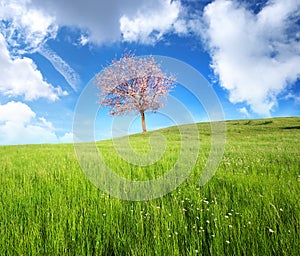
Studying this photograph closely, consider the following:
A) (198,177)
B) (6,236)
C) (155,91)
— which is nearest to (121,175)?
(198,177)

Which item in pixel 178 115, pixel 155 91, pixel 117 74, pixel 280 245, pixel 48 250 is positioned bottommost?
pixel 280 245

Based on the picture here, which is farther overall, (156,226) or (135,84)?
(135,84)

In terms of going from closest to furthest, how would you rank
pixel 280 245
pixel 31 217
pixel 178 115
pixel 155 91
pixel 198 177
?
pixel 280 245 → pixel 31 217 → pixel 198 177 → pixel 178 115 → pixel 155 91

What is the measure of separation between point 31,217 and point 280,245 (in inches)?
135

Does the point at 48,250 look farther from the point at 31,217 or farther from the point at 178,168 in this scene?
the point at 178,168

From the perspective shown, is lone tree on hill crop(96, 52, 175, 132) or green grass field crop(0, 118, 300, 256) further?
lone tree on hill crop(96, 52, 175, 132)

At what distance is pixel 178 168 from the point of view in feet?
24.3

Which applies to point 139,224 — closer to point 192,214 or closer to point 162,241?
point 162,241

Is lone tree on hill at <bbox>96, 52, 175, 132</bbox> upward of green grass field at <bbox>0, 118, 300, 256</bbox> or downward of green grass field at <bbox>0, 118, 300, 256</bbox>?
upward

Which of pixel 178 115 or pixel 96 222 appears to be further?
pixel 178 115

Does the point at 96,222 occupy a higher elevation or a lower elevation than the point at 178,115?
lower

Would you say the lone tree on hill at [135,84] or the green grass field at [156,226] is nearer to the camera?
the green grass field at [156,226]

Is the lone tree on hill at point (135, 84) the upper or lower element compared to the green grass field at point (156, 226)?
upper

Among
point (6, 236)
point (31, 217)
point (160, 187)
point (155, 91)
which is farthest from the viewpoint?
point (155, 91)
